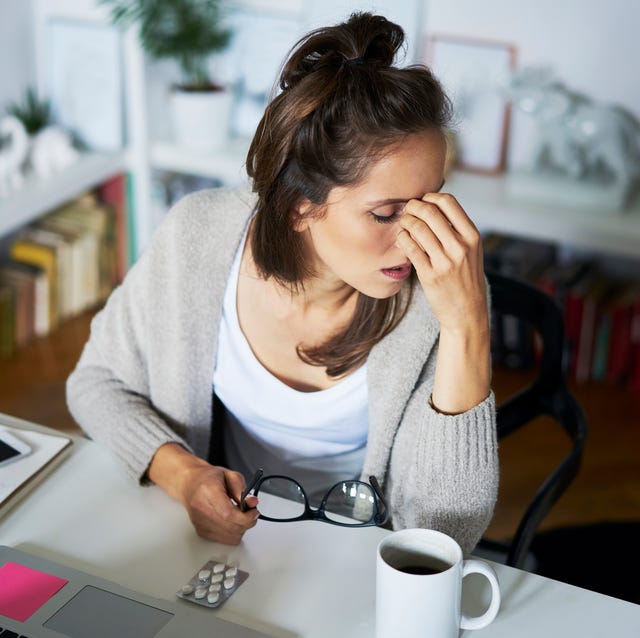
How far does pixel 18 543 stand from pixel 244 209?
0.57 meters

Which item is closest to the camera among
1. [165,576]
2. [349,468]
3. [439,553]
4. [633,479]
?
[439,553]

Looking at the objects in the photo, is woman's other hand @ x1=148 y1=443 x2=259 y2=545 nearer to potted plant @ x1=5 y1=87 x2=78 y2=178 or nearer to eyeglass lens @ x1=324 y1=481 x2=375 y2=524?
eyeglass lens @ x1=324 y1=481 x2=375 y2=524

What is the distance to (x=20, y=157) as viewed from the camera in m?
2.78

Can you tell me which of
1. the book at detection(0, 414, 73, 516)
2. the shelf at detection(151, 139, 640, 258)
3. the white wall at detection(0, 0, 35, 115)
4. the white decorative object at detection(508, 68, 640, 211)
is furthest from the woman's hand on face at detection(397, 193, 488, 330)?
the white wall at detection(0, 0, 35, 115)

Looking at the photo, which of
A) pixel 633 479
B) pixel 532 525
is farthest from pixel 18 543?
pixel 633 479

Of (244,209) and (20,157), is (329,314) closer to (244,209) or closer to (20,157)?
(244,209)

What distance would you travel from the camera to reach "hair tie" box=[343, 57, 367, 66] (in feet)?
3.88

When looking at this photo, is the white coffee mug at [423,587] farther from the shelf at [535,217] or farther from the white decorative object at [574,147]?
the white decorative object at [574,147]

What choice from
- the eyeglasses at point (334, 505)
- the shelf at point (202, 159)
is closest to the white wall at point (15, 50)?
the shelf at point (202, 159)

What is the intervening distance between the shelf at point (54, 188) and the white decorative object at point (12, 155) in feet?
0.10

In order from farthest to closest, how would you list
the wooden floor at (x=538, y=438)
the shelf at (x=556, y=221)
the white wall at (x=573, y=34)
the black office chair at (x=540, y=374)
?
the white wall at (x=573, y=34), the shelf at (x=556, y=221), the wooden floor at (x=538, y=438), the black office chair at (x=540, y=374)

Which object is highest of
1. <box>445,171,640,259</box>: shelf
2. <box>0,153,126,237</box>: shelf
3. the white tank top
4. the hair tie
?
the hair tie

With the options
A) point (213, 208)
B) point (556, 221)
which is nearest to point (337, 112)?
point (213, 208)

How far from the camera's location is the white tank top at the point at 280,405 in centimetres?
139
